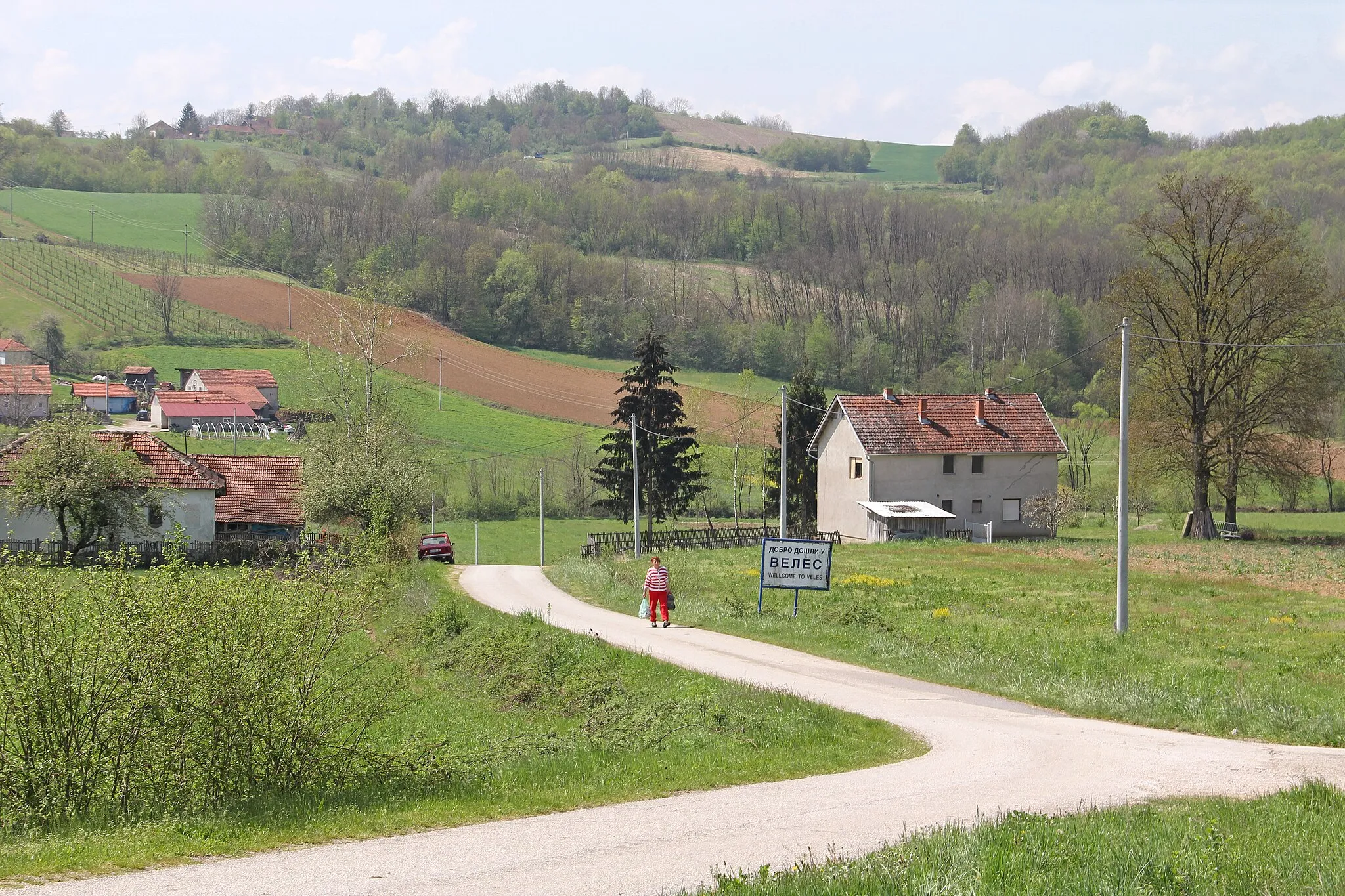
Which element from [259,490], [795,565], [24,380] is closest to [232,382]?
[24,380]

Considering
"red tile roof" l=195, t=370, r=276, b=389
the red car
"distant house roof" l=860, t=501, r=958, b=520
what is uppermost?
"red tile roof" l=195, t=370, r=276, b=389

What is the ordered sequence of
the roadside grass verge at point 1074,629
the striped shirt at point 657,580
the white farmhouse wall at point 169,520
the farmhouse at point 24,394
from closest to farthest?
the roadside grass verge at point 1074,629 < the striped shirt at point 657,580 < the white farmhouse wall at point 169,520 < the farmhouse at point 24,394

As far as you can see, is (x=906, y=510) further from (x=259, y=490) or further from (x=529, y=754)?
(x=529, y=754)

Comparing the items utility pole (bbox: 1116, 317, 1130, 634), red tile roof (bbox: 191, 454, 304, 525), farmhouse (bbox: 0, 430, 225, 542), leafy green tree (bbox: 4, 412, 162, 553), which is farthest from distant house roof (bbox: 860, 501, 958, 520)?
utility pole (bbox: 1116, 317, 1130, 634)

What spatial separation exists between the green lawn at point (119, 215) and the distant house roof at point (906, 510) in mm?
112306

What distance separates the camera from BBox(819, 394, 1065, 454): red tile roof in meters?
67.0

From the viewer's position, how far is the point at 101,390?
10369 centimetres

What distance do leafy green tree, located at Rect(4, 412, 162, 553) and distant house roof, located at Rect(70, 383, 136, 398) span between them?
173ft

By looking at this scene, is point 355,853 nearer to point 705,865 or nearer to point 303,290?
point 705,865

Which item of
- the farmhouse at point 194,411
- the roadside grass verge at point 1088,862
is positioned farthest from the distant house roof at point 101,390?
the roadside grass verge at point 1088,862

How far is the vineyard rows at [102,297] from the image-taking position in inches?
4717

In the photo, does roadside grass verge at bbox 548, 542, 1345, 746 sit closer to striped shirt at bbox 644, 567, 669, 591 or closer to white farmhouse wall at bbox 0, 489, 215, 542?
striped shirt at bbox 644, 567, 669, 591

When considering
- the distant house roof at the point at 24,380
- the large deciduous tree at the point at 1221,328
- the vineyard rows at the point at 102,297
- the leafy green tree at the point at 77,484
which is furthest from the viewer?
the vineyard rows at the point at 102,297

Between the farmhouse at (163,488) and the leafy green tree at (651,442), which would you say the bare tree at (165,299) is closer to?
the farmhouse at (163,488)
